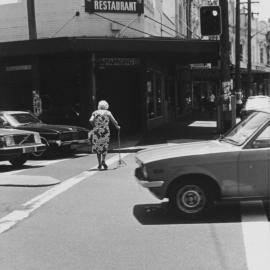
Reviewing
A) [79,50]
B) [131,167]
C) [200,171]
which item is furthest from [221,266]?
[79,50]

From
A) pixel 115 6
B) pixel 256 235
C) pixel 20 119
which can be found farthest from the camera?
pixel 115 6

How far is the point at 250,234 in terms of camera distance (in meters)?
6.83

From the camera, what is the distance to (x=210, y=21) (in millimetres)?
15648

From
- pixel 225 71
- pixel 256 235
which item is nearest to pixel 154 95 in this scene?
pixel 225 71

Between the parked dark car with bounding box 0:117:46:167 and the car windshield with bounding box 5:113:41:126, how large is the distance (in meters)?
2.03

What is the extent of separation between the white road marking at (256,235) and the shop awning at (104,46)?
13.2 meters

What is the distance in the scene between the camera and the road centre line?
26.2ft

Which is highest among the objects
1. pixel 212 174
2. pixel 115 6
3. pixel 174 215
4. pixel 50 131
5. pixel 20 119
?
pixel 115 6

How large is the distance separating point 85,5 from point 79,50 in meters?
2.99

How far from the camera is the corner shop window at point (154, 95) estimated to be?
86.0 feet

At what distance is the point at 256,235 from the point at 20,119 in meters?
11.9

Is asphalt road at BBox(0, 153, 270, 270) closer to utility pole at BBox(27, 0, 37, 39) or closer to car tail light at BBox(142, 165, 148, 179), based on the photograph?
car tail light at BBox(142, 165, 148, 179)

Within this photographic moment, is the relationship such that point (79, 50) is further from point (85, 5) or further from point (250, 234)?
point (250, 234)

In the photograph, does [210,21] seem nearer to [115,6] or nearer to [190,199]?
[190,199]
